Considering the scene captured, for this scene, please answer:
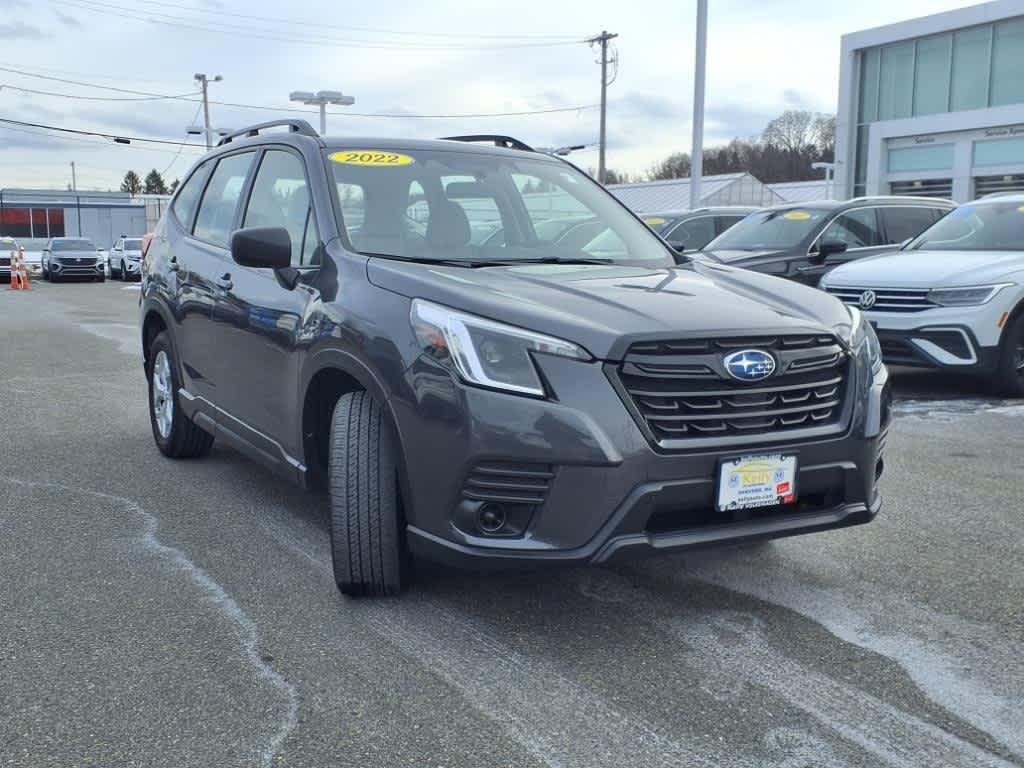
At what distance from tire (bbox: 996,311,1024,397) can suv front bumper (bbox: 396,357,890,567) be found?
5391 mm

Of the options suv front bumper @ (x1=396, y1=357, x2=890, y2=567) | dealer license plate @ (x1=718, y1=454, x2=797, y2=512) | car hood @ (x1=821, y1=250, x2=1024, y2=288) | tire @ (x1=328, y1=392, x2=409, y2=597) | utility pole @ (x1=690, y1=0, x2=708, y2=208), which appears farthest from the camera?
utility pole @ (x1=690, y1=0, x2=708, y2=208)

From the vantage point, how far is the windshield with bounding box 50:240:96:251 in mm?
35656

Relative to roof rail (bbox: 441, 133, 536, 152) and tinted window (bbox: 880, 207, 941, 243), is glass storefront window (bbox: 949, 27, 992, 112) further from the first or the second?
roof rail (bbox: 441, 133, 536, 152)

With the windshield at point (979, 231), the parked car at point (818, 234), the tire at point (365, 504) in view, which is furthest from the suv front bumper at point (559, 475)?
the parked car at point (818, 234)

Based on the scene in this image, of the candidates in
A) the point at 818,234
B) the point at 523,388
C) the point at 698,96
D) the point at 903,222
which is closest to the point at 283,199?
the point at 523,388

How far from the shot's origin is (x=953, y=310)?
811cm

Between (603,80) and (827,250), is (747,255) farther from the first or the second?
(603,80)

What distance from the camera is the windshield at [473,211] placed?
4363mm

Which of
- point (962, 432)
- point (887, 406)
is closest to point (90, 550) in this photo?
point (887, 406)

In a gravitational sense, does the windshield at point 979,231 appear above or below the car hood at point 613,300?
above

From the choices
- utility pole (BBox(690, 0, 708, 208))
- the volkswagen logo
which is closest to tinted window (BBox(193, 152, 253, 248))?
the volkswagen logo

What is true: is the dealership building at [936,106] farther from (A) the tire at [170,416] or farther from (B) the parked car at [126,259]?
(A) the tire at [170,416]

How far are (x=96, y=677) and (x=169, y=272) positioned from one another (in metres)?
3.10

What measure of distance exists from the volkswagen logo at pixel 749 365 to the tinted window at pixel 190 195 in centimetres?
353
